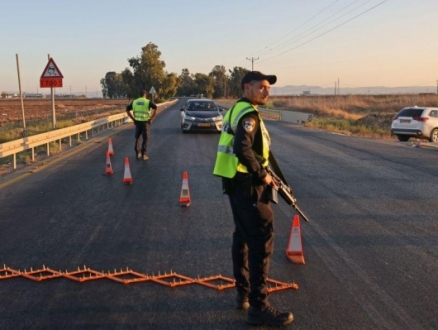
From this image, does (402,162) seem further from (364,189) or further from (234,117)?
(234,117)

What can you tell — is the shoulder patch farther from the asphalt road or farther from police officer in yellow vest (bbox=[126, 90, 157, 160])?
police officer in yellow vest (bbox=[126, 90, 157, 160])

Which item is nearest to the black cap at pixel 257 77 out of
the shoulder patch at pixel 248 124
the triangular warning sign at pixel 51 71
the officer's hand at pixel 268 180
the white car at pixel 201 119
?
the shoulder patch at pixel 248 124

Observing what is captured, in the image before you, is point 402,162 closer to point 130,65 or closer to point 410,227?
point 410,227

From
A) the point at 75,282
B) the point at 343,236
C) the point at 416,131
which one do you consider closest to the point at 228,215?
the point at 343,236

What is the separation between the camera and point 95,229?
Answer: 714 centimetres

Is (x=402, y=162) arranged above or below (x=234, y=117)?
below

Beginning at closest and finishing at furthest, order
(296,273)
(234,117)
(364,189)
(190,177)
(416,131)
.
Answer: (234,117), (296,273), (364,189), (190,177), (416,131)

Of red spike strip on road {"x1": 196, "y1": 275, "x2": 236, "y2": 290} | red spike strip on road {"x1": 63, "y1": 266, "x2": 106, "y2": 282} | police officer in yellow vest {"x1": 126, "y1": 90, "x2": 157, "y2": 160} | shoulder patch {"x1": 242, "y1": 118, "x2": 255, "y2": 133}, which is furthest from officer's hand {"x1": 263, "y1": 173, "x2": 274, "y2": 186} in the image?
police officer in yellow vest {"x1": 126, "y1": 90, "x2": 157, "y2": 160}

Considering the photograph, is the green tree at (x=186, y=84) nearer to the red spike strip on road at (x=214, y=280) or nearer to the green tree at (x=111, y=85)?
the green tree at (x=111, y=85)

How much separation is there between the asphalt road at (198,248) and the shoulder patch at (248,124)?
5.09 feet

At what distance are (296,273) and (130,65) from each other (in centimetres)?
7089

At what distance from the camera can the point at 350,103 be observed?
6712 cm

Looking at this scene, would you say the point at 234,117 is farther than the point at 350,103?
No

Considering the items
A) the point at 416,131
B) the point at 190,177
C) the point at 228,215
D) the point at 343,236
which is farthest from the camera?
the point at 416,131
